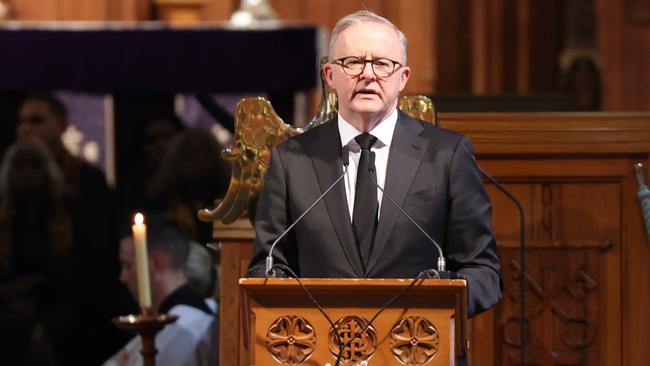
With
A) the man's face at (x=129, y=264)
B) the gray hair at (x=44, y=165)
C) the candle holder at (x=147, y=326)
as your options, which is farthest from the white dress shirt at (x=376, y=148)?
the gray hair at (x=44, y=165)

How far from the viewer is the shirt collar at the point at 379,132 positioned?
4.70 m

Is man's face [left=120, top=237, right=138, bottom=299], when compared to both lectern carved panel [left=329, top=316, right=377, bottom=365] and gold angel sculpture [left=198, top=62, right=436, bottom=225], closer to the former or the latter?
gold angel sculpture [left=198, top=62, right=436, bottom=225]

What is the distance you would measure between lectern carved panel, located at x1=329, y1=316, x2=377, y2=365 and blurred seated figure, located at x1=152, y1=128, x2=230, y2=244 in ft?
13.0

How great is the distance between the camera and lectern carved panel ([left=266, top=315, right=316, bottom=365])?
4.18m

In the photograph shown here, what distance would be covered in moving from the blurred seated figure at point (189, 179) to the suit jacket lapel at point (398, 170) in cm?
348

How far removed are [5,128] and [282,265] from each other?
4120 millimetres

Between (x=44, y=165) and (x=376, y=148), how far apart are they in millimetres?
3844

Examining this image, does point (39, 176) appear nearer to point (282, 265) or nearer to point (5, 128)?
point (5, 128)

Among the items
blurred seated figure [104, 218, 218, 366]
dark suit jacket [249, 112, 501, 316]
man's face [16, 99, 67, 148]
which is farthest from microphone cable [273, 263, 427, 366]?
man's face [16, 99, 67, 148]

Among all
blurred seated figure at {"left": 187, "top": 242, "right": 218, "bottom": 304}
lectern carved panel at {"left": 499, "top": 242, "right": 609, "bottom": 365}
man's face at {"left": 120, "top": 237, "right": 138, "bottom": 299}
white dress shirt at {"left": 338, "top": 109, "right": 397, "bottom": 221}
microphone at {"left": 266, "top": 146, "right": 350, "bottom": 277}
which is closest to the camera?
microphone at {"left": 266, "top": 146, "right": 350, "bottom": 277}

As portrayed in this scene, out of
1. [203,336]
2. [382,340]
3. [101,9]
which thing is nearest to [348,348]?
[382,340]

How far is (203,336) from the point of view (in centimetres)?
651

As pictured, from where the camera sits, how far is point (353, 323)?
4168 millimetres

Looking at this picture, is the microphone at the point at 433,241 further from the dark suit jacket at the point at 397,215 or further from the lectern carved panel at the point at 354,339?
the lectern carved panel at the point at 354,339
